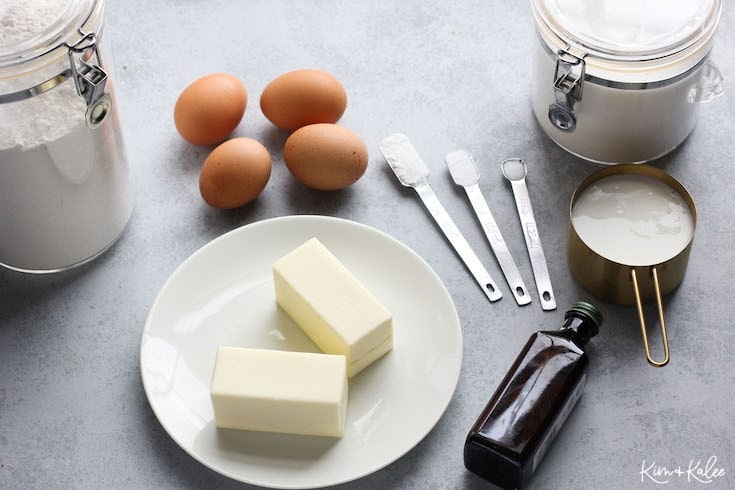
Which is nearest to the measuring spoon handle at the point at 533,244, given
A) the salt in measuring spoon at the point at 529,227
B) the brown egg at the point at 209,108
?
the salt in measuring spoon at the point at 529,227

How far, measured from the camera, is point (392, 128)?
1.85 meters

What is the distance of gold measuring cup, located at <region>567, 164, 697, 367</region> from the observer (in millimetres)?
1536

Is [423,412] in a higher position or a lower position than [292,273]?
lower

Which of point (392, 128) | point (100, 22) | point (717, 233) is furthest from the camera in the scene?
point (392, 128)

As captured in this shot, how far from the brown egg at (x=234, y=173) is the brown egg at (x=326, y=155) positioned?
0.17 feet

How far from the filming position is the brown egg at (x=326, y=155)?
167cm

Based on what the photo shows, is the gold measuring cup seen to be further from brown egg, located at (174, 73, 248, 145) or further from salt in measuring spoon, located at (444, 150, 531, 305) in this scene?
brown egg, located at (174, 73, 248, 145)

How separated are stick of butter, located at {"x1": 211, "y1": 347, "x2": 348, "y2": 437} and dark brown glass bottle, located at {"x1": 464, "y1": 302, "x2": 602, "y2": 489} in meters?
0.20

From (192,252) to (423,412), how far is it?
19.3 inches

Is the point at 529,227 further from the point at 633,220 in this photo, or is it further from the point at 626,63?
the point at 626,63

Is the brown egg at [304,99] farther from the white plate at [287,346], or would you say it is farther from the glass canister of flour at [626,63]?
the glass canister of flour at [626,63]

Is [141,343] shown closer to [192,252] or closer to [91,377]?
[91,377]

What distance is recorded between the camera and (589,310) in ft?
4.93

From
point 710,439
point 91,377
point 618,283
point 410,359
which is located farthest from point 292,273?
point 710,439
